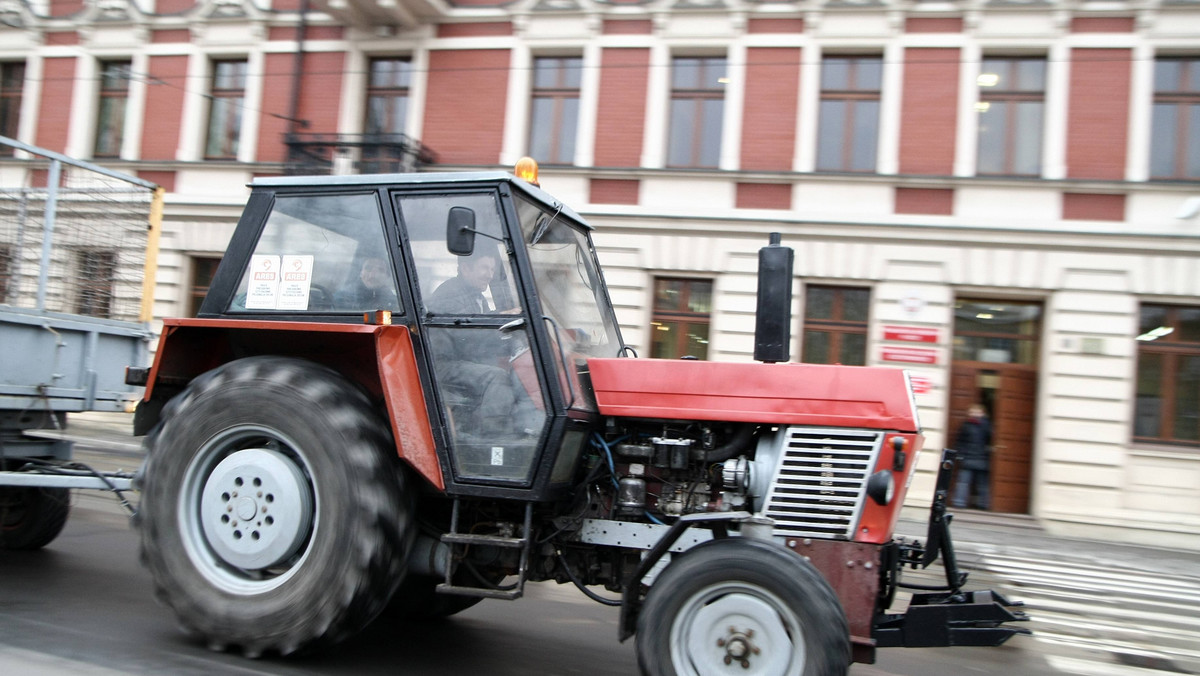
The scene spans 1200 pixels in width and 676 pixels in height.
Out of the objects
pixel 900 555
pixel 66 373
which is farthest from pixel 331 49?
pixel 900 555

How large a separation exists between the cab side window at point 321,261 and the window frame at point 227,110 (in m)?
12.8

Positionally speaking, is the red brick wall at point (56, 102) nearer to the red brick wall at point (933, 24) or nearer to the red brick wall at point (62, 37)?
the red brick wall at point (62, 37)

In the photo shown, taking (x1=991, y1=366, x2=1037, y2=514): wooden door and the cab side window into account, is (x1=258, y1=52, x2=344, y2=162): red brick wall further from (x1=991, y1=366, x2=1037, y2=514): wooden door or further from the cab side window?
(x1=991, y1=366, x2=1037, y2=514): wooden door

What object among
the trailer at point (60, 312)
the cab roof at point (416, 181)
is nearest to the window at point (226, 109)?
the trailer at point (60, 312)

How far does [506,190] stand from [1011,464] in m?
10.8

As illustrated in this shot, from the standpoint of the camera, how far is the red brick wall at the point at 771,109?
41.5 feet

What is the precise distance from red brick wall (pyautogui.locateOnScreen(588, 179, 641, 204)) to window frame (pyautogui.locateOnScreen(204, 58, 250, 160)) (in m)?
7.05

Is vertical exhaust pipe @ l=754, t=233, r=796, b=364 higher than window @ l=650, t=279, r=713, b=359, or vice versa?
window @ l=650, t=279, r=713, b=359

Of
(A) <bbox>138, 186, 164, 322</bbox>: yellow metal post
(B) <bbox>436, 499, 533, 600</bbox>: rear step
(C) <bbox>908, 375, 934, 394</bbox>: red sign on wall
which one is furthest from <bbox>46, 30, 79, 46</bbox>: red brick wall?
(B) <bbox>436, 499, 533, 600</bbox>: rear step

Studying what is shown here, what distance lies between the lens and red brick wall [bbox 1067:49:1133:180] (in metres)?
11.6

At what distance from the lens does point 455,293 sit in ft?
12.2

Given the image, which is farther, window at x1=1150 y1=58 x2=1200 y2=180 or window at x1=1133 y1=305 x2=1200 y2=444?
window at x1=1150 y1=58 x2=1200 y2=180

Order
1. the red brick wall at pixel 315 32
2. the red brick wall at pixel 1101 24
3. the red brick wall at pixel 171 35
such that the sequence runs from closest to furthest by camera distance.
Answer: the red brick wall at pixel 1101 24 → the red brick wall at pixel 315 32 → the red brick wall at pixel 171 35

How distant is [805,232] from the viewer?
40.3ft
